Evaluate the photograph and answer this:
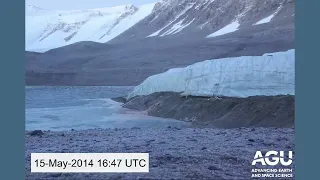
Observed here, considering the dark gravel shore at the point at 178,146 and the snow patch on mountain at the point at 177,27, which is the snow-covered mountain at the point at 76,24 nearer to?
the snow patch on mountain at the point at 177,27

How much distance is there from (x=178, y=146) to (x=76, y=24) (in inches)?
94.0

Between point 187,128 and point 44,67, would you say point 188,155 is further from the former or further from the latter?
point 44,67

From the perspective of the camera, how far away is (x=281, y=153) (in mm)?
5793

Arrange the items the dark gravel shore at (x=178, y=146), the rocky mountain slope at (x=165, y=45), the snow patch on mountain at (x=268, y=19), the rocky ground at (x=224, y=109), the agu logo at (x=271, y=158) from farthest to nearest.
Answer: the rocky mountain slope at (x=165, y=45), the snow patch on mountain at (x=268, y=19), the rocky ground at (x=224, y=109), the agu logo at (x=271, y=158), the dark gravel shore at (x=178, y=146)

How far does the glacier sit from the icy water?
362mm

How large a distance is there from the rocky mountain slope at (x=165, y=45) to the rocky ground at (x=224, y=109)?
1.48 ft

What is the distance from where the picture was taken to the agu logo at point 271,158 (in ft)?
18.9

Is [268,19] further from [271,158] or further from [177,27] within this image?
[271,158]

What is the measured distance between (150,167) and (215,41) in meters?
2.27

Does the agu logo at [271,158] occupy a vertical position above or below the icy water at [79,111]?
below

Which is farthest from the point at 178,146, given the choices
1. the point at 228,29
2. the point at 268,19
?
the point at 268,19

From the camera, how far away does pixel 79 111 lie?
6891mm

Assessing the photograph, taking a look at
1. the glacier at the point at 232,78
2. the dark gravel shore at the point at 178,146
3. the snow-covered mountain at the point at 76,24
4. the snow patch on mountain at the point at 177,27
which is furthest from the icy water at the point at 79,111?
the snow patch on mountain at the point at 177,27

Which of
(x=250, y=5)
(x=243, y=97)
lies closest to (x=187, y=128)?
(x=243, y=97)
